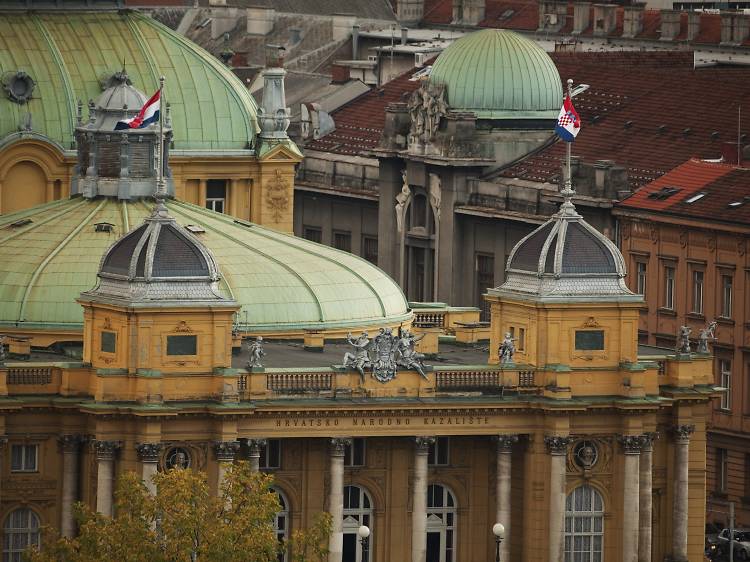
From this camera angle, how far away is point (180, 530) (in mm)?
196625

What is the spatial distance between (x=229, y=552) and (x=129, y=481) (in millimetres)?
6389

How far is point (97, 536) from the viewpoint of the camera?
196500 millimetres

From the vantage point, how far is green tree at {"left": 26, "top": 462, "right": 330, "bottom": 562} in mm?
195625

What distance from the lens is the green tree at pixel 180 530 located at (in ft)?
642

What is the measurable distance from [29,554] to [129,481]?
448 cm

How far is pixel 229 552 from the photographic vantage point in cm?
19512

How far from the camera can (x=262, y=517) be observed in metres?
198

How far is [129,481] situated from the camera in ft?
656

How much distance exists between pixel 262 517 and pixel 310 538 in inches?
77.8

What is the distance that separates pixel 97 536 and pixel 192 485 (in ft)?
14.0

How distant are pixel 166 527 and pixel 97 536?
7.91ft

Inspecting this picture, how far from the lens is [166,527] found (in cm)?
19688

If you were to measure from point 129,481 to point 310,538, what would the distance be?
670cm

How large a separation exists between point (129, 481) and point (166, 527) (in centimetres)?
363
